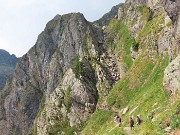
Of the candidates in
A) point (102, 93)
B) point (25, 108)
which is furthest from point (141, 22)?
point (25, 108)

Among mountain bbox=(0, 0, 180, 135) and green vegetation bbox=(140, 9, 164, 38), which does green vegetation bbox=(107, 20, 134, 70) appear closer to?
mountain bbox=(0, 0, 180, 135)

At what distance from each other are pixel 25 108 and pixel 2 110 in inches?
610

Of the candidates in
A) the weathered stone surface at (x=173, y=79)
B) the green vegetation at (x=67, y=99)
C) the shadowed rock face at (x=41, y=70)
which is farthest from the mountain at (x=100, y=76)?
the green vegetation at (x=67, y=99)

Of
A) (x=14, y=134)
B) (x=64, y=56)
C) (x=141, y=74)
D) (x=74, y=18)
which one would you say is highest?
(x=74, y=18)

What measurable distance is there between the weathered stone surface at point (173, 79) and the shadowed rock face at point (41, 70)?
96.6 m

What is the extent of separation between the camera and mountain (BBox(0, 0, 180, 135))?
6519cm

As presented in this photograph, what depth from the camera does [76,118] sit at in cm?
11744

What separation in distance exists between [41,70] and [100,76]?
2700 inches

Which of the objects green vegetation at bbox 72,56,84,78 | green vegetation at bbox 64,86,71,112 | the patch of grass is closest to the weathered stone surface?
the patch of grass

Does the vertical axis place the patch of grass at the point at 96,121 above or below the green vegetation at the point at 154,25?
below

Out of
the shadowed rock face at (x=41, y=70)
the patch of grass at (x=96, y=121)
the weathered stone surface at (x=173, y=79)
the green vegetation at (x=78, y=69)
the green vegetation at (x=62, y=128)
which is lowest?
the weathered stone surface at (x=173, y=79)

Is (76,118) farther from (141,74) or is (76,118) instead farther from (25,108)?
(25,108)

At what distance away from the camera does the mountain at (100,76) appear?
214 feet

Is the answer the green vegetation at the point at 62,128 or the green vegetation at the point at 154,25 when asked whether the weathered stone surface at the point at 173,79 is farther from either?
the green vegetation at the point at 62,128
